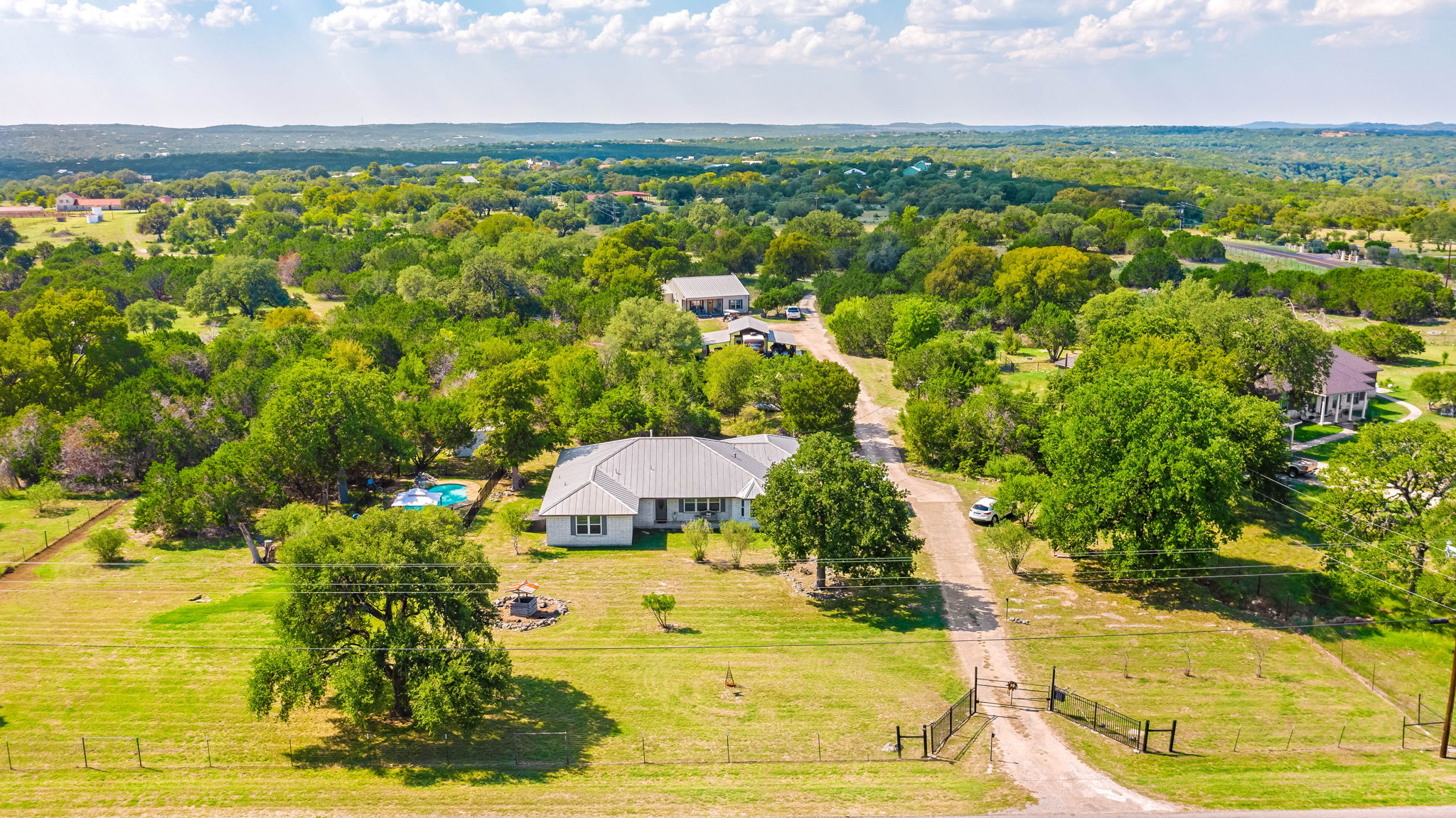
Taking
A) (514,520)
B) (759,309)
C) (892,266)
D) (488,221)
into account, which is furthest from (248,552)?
(488,221)

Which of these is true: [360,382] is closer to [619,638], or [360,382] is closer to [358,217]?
[619,638]

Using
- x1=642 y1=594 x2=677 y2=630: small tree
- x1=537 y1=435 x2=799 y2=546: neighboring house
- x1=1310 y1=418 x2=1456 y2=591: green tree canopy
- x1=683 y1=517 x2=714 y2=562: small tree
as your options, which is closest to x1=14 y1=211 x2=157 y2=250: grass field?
x1=537 y1=435 x2=799 y2=546: neighboring house

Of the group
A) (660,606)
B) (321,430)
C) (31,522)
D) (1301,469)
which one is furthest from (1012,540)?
(31,522)

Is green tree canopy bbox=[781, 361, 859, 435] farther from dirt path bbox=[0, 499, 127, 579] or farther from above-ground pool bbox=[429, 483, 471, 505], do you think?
dirt path bbox=[0, 499, 127, 579]

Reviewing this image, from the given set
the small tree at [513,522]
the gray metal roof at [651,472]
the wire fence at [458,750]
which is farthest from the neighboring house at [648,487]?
the wire fence at [458,750]

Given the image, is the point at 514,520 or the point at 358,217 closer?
the point at 514,520

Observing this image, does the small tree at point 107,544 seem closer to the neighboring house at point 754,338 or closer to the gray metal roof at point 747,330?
the neighboring house at point 754,338

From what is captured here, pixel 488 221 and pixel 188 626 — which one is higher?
pixel 488 221
